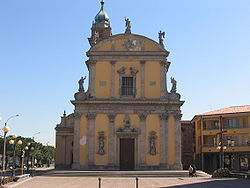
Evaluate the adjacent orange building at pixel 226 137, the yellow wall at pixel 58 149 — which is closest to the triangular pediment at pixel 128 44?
the yellow wall at pixel 58 149

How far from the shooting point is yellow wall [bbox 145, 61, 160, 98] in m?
37.0

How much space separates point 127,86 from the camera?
123ft

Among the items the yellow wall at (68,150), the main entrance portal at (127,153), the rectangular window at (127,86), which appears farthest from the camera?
the yellow wall at (68,150)

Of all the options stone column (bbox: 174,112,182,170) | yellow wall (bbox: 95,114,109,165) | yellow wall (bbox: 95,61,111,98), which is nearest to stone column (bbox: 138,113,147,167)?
stone column (bbox: 174,112,182,170)

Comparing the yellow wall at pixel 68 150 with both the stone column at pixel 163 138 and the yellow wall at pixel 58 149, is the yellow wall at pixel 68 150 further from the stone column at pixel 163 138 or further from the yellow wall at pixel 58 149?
the stone column at pixel 163 138

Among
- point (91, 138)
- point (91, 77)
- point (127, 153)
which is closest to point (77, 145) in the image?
point (91, 138)

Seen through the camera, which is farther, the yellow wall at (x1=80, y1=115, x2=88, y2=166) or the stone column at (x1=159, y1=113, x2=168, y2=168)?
the yellow wall at (x1=80, y1=115, x2=88, y2=166)

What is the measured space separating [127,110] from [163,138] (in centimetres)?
460

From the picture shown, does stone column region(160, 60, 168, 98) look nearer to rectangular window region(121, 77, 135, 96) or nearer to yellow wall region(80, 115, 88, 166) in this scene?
rectangular window region(121, 77, 135, 96)

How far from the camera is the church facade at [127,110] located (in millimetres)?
35625

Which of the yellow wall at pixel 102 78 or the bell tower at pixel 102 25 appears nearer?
the yellow wall at pixel 102 78

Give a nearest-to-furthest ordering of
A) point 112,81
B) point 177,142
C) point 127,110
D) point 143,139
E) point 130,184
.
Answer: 1. point 130,184
2. point 177,142
3. point 143,139
4. point 127,110
5. point 112,81

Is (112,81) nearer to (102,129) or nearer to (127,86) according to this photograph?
(127,86)

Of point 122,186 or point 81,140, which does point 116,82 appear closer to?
point 81,140
